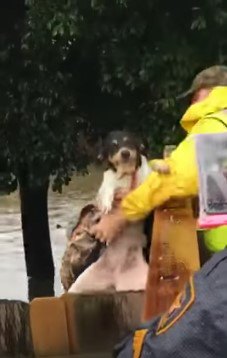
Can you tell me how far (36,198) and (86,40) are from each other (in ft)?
7.83

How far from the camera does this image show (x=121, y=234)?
4180mm

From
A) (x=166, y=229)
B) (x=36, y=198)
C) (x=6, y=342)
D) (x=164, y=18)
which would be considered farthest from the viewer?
(x=36, y=198)

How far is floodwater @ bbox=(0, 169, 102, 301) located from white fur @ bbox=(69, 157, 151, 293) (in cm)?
57

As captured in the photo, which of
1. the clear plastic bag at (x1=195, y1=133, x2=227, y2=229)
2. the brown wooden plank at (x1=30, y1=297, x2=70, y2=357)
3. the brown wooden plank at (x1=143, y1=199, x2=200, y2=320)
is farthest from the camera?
the brown wooden plank at (x1=30, y1=297, x2=70, y2=357)

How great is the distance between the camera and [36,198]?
857cm

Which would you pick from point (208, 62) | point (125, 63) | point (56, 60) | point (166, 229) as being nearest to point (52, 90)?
point (56, 60)

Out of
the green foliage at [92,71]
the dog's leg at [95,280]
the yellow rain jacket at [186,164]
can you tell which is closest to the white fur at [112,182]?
the dog's leg at [95,280]

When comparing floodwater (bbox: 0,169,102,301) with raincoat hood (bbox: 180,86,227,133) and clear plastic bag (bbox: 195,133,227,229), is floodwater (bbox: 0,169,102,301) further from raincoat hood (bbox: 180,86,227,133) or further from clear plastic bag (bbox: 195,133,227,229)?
clear plastic bag (bbox: 195,133,227,229)

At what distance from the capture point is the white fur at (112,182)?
13.8 feet

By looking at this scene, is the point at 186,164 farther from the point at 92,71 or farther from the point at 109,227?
the point at 92,71

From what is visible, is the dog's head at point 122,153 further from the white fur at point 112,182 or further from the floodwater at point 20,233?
the floodwater at point 20,233

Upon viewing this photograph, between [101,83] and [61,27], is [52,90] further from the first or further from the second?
[61,27]

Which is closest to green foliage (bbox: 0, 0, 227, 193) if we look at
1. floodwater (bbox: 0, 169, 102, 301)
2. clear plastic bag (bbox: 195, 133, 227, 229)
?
floodwater (bbox: 0, 169, 102, 301)

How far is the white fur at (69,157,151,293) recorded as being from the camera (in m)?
4.22
